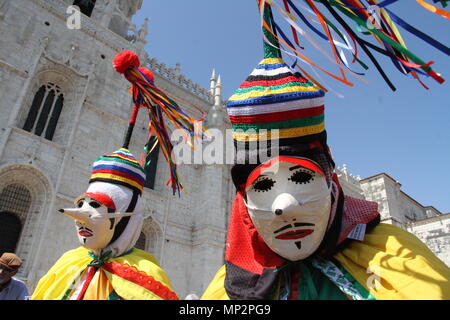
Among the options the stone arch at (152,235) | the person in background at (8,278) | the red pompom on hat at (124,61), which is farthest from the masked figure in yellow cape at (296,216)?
the stone arch at (152,235)

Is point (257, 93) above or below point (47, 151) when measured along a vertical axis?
below

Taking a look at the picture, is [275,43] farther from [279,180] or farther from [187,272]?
[187,272]

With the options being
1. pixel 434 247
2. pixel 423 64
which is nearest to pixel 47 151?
pixel 423 64

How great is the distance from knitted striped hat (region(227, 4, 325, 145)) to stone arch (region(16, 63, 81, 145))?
9.50 metres

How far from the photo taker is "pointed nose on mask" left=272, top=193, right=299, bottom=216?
5.17 feet

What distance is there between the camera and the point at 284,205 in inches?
62.2

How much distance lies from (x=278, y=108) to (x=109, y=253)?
237cm

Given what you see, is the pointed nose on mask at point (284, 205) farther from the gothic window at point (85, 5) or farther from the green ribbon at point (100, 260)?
the gothic window at point (85, 5)

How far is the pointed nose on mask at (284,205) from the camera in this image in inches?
62.1

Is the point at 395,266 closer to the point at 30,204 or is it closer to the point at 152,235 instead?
the point at 30,204

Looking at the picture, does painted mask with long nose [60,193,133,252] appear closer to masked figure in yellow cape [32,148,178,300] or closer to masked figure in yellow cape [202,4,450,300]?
masked figure in yellow cape [32,148,178,300]

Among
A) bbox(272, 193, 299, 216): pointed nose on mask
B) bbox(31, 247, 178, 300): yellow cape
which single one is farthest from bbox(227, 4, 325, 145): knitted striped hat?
bbox(31, 247, 178, 300): yellow cape
